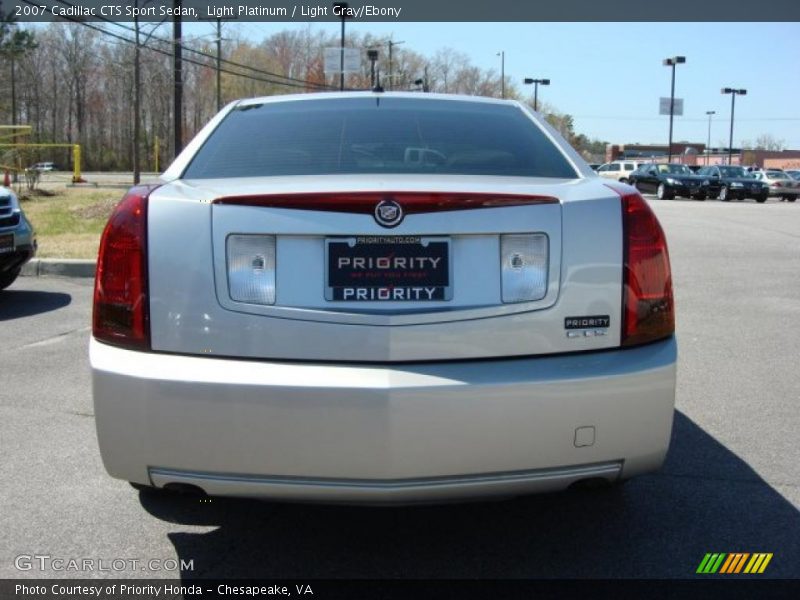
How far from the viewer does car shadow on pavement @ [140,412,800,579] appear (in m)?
2.95

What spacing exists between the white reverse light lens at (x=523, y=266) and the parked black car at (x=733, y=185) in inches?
1392

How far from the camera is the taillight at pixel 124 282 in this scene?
2.58 m

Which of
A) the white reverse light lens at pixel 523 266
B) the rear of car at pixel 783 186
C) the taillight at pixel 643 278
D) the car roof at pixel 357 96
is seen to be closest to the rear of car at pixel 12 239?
the car roof at pixel 357 96

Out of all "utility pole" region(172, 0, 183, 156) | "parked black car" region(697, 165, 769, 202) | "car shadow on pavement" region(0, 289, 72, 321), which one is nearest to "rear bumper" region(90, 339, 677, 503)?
"car shadow on pavement" region(0, 289, 72, 321)

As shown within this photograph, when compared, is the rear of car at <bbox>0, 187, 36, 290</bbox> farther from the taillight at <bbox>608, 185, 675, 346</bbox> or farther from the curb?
the taillight at <bbox>608, 185, 675, 346</bbox>

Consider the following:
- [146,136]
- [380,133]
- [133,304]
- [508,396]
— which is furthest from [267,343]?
[146,136]

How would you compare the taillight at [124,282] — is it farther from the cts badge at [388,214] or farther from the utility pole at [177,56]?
the utility pole at [177,56]

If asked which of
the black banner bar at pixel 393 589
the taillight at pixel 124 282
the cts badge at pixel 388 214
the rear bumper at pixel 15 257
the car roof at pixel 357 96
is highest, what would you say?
the car roof at pixel 357 96

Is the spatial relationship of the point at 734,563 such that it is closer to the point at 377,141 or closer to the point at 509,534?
the point at 509,534

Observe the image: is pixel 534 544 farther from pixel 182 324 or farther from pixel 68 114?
pixel 68 114

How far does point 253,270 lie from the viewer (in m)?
2.53

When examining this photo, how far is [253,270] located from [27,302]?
667 centimetres

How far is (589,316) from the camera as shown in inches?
102

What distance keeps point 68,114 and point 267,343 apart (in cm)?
8923
